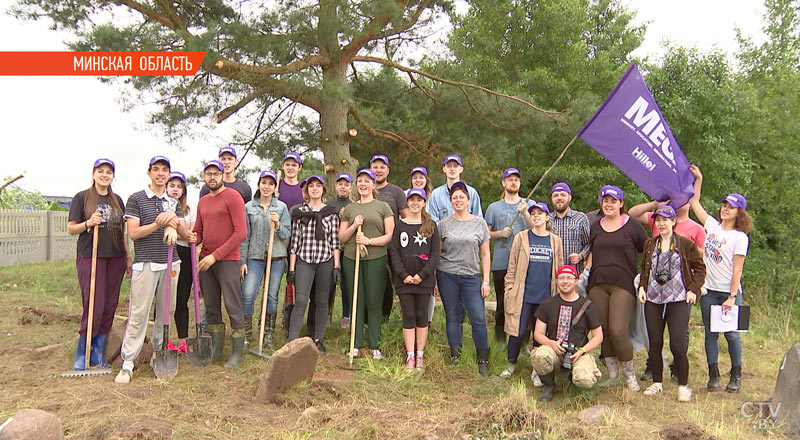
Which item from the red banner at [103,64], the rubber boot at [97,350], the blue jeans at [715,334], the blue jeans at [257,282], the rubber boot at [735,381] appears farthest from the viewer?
the red banner at [103,64]

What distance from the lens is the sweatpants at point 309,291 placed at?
5652 mm

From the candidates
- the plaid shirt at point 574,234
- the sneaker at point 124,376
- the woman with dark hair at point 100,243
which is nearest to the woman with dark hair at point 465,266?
the plaid shirt at point 574,234

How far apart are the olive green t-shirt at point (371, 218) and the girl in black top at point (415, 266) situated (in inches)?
10.6

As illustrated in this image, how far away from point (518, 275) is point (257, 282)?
2660 mm

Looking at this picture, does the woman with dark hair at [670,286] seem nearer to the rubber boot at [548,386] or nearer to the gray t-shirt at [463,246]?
the rubber boot at [548,386]

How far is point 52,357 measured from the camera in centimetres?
583

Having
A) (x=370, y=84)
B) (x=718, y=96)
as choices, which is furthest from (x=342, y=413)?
(x=718, y=96)

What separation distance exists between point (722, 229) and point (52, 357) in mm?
6715

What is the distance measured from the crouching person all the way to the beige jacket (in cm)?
34

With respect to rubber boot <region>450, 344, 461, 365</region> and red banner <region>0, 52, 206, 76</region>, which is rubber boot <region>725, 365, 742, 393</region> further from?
red banner <region>0, 52, 206, 76</region>

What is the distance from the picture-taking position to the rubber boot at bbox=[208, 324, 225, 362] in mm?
5488

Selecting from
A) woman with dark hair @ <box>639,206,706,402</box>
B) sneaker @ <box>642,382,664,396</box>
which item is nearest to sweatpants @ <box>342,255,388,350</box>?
woman with dark hair @ <box>639,206,706,402</box>

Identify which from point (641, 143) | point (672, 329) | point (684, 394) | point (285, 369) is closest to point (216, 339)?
point (285, 369)

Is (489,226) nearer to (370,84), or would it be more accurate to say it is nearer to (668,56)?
(370,84)
